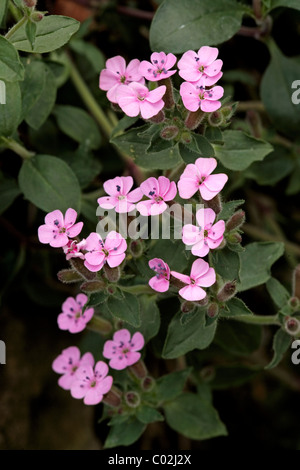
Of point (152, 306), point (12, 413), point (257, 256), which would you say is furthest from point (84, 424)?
point (257, 256)

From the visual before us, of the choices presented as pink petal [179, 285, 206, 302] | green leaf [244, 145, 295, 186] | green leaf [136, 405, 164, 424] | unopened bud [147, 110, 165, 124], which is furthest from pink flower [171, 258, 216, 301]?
green leaf [244, 145, 295, 186]

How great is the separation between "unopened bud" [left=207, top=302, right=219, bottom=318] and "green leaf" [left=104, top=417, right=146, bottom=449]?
16.3 inches

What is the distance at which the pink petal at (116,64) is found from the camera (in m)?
1.45

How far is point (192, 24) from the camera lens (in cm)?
164

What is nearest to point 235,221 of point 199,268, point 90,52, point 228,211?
point 228,211

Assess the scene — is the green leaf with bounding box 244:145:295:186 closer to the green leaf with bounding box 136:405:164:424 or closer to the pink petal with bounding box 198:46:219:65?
the pink petal with bounding box 198:46:219:65

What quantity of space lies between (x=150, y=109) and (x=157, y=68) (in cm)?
10

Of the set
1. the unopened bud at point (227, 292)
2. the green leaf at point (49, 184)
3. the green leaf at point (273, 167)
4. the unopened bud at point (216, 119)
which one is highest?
the unopened bud at point (216, 119)

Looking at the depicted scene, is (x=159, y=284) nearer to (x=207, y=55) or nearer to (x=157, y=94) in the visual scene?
(x=157, y=94)

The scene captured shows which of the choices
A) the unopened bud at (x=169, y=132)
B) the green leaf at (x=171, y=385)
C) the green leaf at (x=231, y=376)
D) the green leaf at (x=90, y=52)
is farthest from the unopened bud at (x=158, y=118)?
the green leaf at (x=231, y=376)

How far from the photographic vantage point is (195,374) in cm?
196

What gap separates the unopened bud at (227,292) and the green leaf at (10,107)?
0.65m

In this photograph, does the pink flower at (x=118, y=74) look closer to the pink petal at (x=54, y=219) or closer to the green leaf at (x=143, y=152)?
the green leaf at (x=143, y=152)
